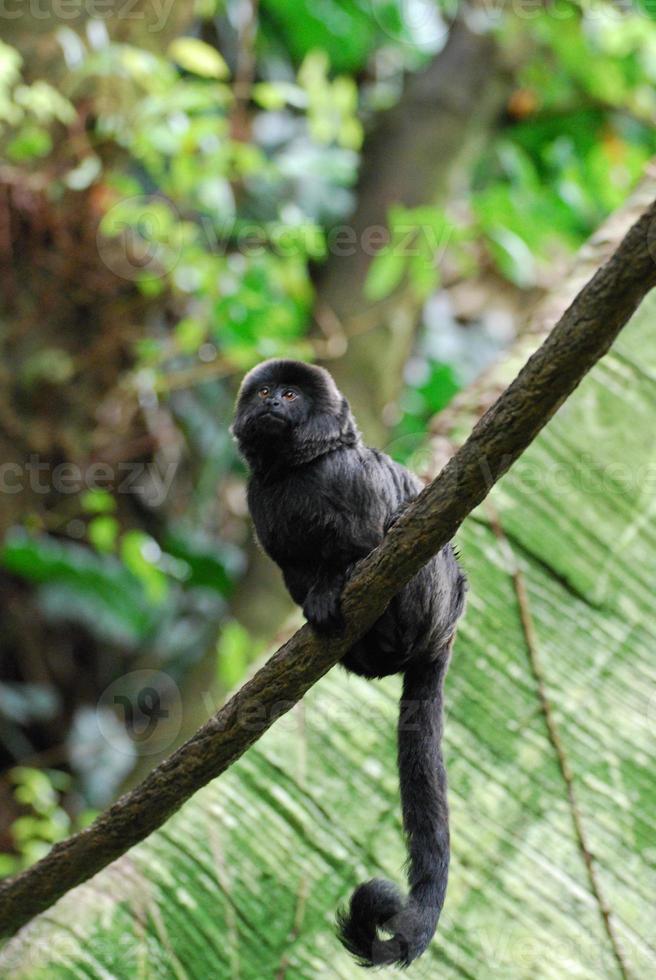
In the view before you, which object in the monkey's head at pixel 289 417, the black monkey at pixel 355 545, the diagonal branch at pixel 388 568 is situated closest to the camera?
the diagonal branch at pixel 388 568

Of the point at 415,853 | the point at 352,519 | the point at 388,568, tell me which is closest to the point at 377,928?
the point at 415,853

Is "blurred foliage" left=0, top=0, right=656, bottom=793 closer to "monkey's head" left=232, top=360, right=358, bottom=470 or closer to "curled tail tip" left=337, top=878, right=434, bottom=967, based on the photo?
"monkey's head" left=232, top=360, right=358, bottom=470

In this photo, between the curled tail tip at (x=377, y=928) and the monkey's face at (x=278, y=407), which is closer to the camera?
the curled tail tip at (x=377, y=928)

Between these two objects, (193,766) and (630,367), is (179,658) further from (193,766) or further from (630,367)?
(193,766)

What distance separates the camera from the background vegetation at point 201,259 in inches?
199

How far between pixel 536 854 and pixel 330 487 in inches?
43.1

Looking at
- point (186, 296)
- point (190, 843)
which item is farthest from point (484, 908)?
point (186, 296)

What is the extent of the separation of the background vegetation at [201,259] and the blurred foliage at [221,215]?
18mm

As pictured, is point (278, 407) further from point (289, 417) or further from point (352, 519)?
point (352, 519)

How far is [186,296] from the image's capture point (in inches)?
233

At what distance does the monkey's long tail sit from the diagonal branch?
1.21ft

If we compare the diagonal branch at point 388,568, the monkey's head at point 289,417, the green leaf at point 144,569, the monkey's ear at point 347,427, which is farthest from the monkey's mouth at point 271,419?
the green leaf at point 144,569

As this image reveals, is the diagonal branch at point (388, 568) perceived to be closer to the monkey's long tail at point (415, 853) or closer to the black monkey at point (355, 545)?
the black monkey at point (355, 545)

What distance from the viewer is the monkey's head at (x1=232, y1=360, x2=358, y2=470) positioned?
237cm
